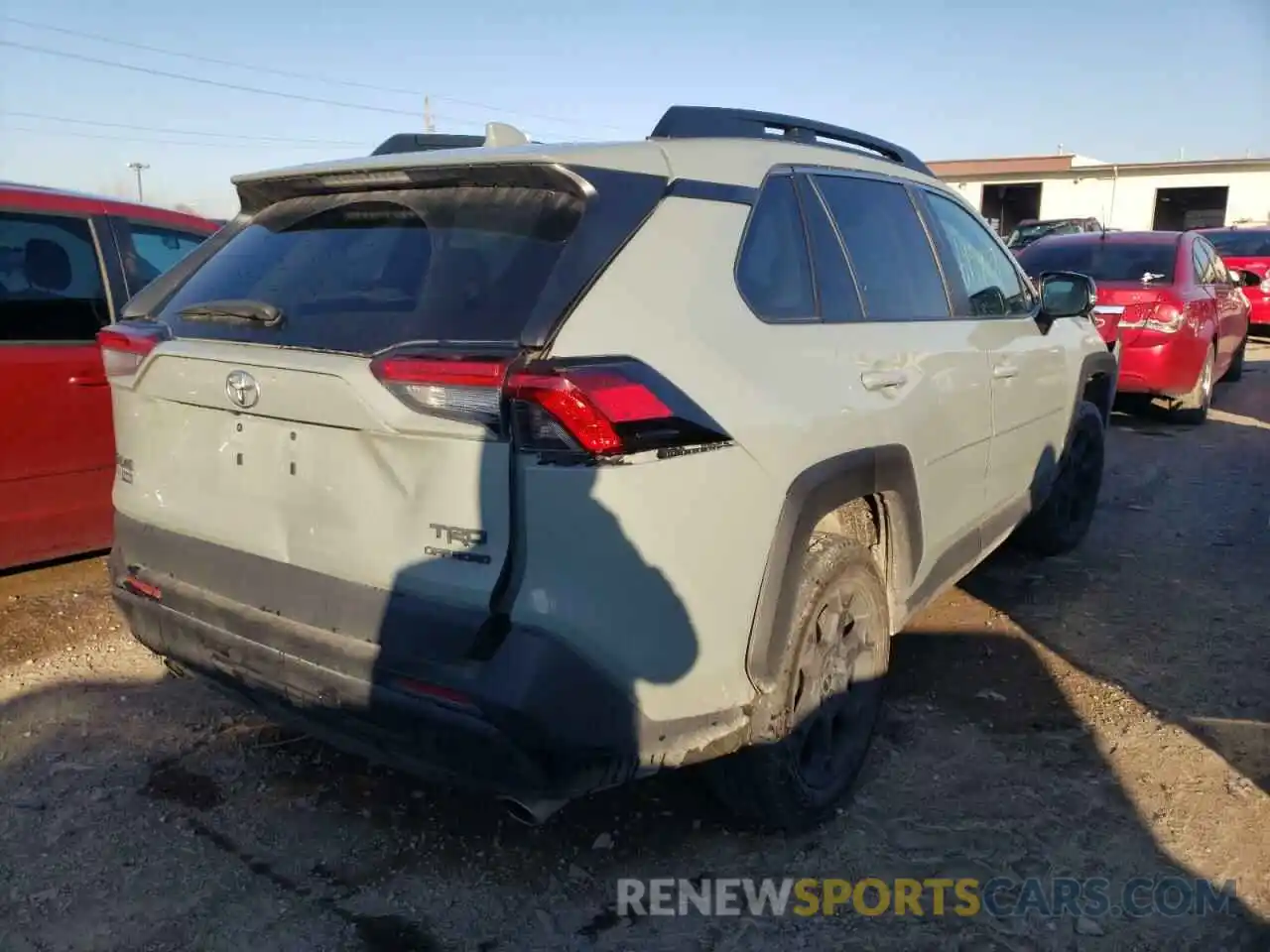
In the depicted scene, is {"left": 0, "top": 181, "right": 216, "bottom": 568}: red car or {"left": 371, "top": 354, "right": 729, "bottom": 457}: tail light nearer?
{"left": 371, "top": 354, "right": 729, "bottom": 457}: tail light

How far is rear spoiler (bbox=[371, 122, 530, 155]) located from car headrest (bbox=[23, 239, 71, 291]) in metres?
2.04

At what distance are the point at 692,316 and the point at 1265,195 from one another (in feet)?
126

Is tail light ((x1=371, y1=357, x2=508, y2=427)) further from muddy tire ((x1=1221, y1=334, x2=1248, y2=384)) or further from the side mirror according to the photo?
muddy tire ((x1=1221, y1=334, x2=1248, y2=384))

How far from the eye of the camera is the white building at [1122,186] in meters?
33.9

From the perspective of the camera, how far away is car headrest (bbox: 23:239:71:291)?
4.42 m

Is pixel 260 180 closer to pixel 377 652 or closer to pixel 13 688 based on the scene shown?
pixel 377 652

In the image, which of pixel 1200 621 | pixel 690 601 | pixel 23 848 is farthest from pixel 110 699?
pixel 1200 621

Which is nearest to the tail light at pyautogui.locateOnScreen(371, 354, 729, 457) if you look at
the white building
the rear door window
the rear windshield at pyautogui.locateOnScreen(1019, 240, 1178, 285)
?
the rear windshield at pyautogui.locateOnScreen(1019, 240, 1178, 285)

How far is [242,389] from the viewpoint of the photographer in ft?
7.95

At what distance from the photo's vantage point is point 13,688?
377cm

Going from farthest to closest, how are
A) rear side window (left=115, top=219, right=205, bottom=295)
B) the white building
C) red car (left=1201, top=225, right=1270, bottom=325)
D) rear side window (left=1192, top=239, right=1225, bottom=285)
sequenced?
1. the white building
2. red car (left=1201, top=225, right=1270, bottom=325)
3. rear side window (left=1192, top=239, right=1225, bottom=285)
4. rear side window (left=115, top=219, right=205, bottom=295)

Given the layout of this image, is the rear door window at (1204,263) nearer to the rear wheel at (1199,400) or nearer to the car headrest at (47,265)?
the rear wheel at (1199,400)

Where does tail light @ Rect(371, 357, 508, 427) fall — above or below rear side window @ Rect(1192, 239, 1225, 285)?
below

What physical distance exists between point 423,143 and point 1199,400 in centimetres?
771
